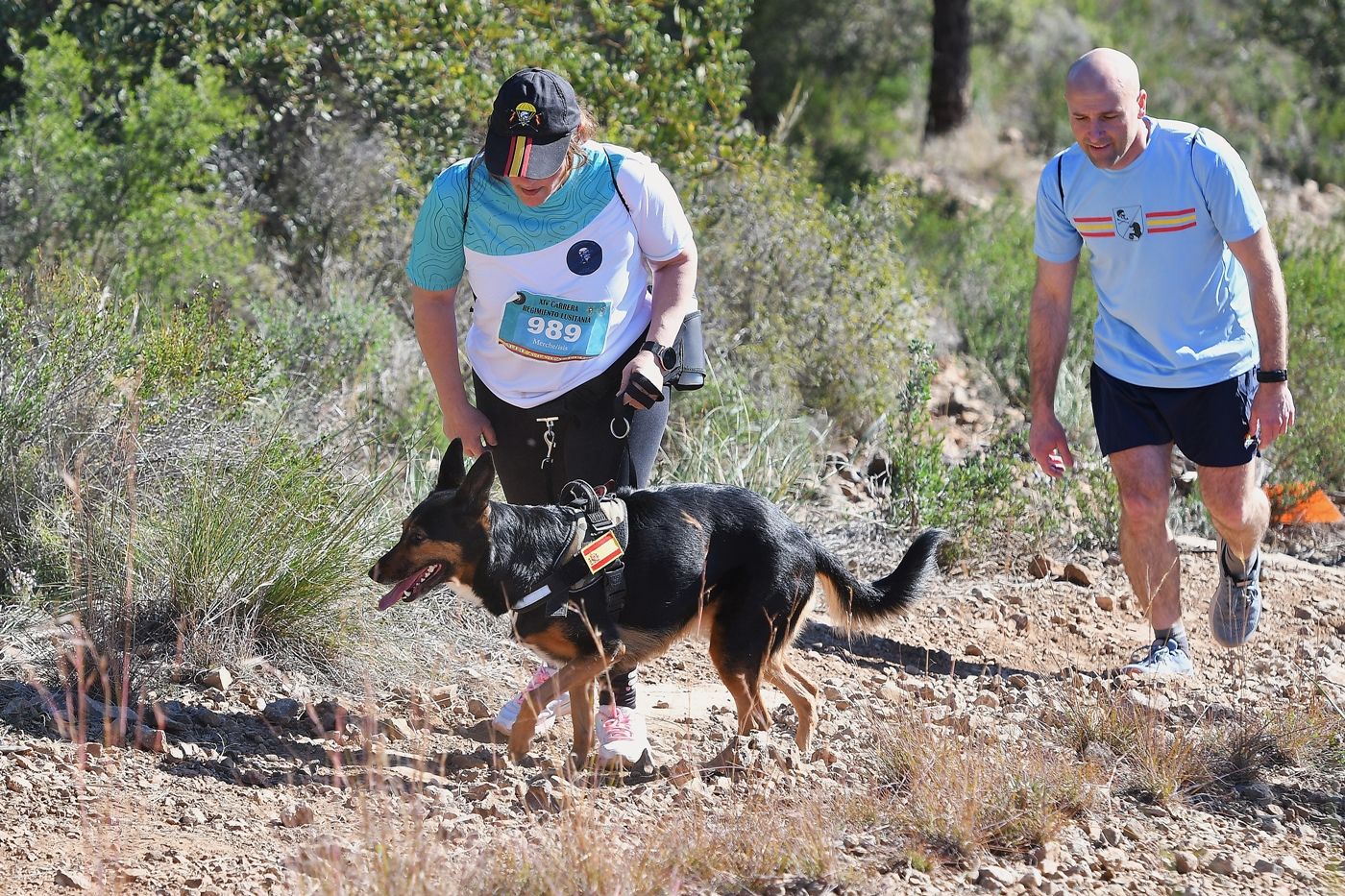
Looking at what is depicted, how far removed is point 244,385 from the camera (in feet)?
19.5

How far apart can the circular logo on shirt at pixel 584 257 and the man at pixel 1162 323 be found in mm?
1664

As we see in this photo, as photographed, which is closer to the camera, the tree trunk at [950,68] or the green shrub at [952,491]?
the green shrub at [952,491]

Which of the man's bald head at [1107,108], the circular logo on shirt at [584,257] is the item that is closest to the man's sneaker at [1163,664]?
the man's bald head at [1107,108]

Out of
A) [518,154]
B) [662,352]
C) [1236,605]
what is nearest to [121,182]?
[518,154]

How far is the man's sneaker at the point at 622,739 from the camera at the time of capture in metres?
4.24

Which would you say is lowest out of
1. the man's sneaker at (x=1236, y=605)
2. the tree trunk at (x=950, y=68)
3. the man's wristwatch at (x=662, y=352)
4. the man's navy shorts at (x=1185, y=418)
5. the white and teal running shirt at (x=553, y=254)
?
the man's sneaker at (x=1236, y=605)

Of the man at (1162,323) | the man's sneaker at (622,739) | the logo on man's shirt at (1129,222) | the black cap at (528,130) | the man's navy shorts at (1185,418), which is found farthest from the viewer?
the man's navy shorts at (1185,418)

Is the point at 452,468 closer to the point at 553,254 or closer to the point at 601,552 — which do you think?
the point at 601,552

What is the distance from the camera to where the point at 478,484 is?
13.0ft

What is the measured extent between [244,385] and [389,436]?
1.03 meters

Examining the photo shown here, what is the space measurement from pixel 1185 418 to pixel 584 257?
224cm

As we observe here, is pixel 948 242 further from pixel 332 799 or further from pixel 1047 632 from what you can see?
pixel 332 799

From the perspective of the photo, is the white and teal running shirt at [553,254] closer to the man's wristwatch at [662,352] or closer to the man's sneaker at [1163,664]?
the man's wristwatch at [662,352]

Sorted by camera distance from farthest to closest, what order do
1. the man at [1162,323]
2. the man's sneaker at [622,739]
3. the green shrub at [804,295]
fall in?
the green shrub at [804,295] → the man at [1162,323] → the man's sneaker at [622,739]
